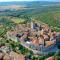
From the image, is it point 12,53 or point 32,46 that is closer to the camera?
point 12,53

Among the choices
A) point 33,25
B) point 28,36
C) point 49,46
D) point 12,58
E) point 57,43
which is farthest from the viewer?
point 33,25

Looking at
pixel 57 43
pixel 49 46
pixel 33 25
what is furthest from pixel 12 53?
pixel 33 25

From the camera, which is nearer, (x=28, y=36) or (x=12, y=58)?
(x=12, y=58)

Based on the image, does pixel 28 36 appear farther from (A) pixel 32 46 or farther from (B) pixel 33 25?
(B) pixel 33 25

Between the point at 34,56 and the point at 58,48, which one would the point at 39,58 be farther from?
the point at 58,48

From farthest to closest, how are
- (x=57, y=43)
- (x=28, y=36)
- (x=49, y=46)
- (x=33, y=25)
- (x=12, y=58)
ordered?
(x=33, y=25) < (x=28, y=36) < (x=57, y=43) < (x=49, y=46) < (x=12, y=58)

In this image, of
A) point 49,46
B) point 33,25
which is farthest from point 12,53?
point 33,25

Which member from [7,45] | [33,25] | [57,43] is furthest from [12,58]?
[33,25]

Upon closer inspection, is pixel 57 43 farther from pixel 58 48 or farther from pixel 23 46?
pixel 23 46
